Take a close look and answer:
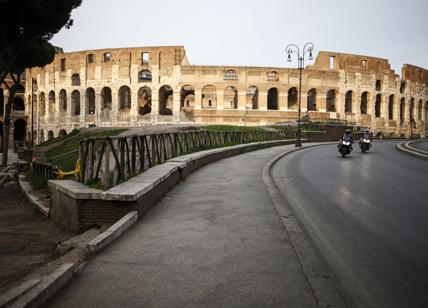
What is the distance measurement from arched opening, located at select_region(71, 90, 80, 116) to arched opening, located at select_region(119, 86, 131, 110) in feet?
17.2

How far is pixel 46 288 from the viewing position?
2.73 m

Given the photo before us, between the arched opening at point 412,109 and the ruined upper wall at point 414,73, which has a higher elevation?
the ruined upper wall at point 414,73

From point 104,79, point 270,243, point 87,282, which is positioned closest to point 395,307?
point 270,243

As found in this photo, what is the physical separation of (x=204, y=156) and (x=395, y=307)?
396 inches

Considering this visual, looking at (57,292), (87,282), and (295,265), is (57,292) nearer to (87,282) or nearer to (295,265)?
(87,282)

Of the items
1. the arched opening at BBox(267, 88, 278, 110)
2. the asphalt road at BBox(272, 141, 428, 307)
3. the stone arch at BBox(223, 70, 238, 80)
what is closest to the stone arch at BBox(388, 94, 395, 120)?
the arched opening at BBox(267, 88, 278, 110)

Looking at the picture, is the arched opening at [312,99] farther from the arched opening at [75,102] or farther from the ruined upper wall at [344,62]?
the arched opening at [75,102]

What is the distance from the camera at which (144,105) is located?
43.8 meters

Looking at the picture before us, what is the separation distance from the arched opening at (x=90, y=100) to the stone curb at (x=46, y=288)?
41.9 metres

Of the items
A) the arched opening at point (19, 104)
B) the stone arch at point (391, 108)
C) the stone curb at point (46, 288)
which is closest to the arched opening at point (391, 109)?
the stone arch at point (391, 108)

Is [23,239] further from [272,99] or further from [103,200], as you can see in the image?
[272,99]

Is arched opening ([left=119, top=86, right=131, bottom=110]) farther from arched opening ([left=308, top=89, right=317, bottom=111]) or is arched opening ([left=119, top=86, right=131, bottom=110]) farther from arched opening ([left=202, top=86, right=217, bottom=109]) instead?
arched opening ([left=308, top=89, right=317, bottom=111])

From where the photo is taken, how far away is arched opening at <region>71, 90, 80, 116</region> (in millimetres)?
43688

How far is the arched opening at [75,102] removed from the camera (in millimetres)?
43688
